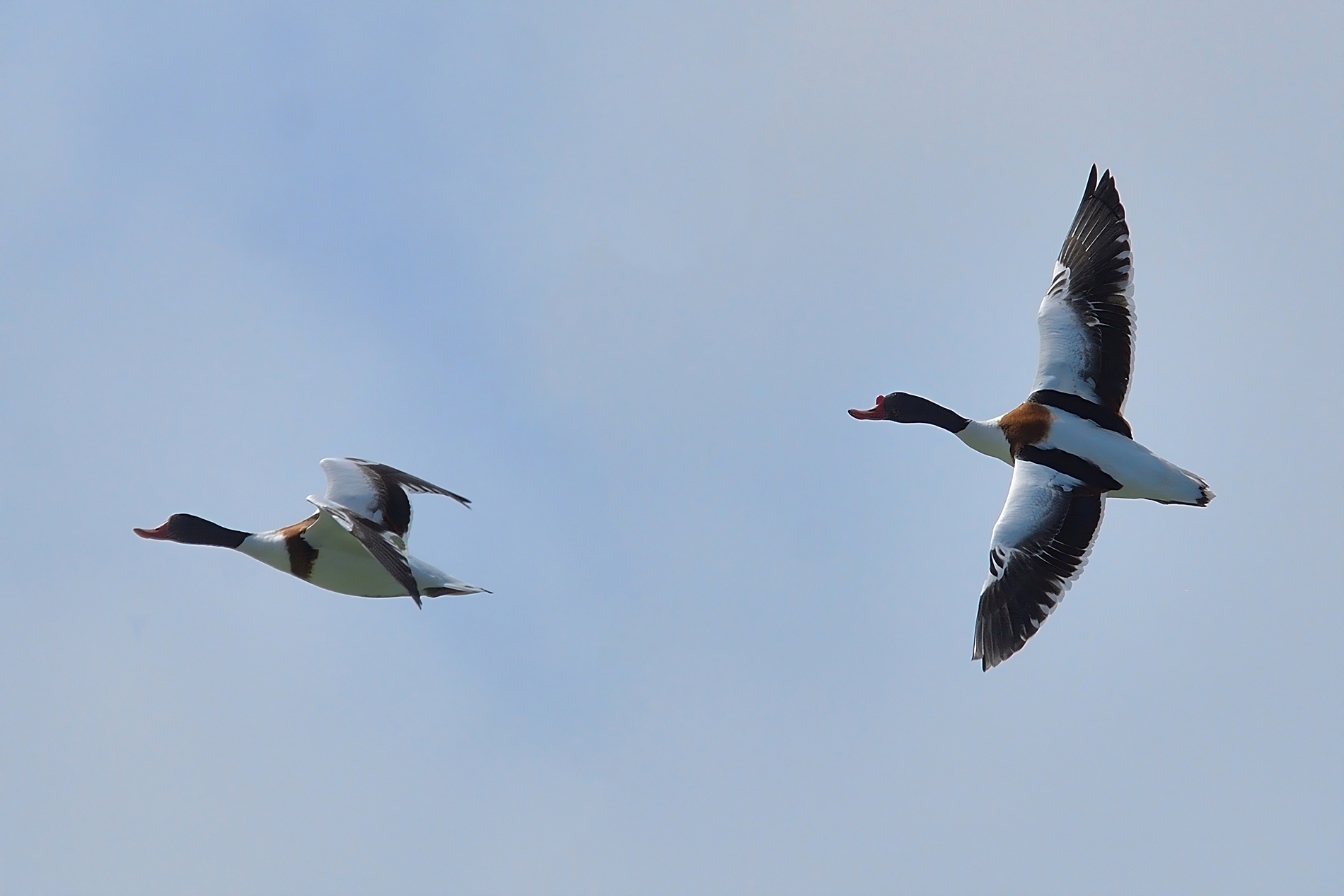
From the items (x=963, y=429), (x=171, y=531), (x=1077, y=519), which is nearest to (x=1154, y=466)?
(x=1077, y=519)

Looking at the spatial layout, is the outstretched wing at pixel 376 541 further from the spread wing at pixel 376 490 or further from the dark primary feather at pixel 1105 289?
the dark primary feather at pixel 1105 289

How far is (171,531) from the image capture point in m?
17.9

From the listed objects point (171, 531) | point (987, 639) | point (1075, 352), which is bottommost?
point (171, 531)

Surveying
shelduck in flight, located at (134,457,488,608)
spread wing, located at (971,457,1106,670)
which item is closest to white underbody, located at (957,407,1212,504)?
spread wing, located at (971,457,1106,670)

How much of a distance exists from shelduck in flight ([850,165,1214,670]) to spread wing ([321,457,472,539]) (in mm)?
5747

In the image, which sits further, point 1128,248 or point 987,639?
point 1128,248

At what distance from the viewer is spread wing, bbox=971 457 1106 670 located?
1561 centimetres

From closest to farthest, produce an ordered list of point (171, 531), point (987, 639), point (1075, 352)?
point (987, 639) < point (1075, 352) < point (171, 531)

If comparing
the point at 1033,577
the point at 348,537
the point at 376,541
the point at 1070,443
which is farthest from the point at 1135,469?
the point at 348,537

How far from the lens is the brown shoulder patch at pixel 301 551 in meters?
16.7

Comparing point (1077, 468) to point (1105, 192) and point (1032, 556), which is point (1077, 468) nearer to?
point (1032, 556)

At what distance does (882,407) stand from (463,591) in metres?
5.32

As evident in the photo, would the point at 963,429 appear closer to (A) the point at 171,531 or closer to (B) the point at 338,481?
(B) the point at 338,481

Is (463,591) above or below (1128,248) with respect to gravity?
below
